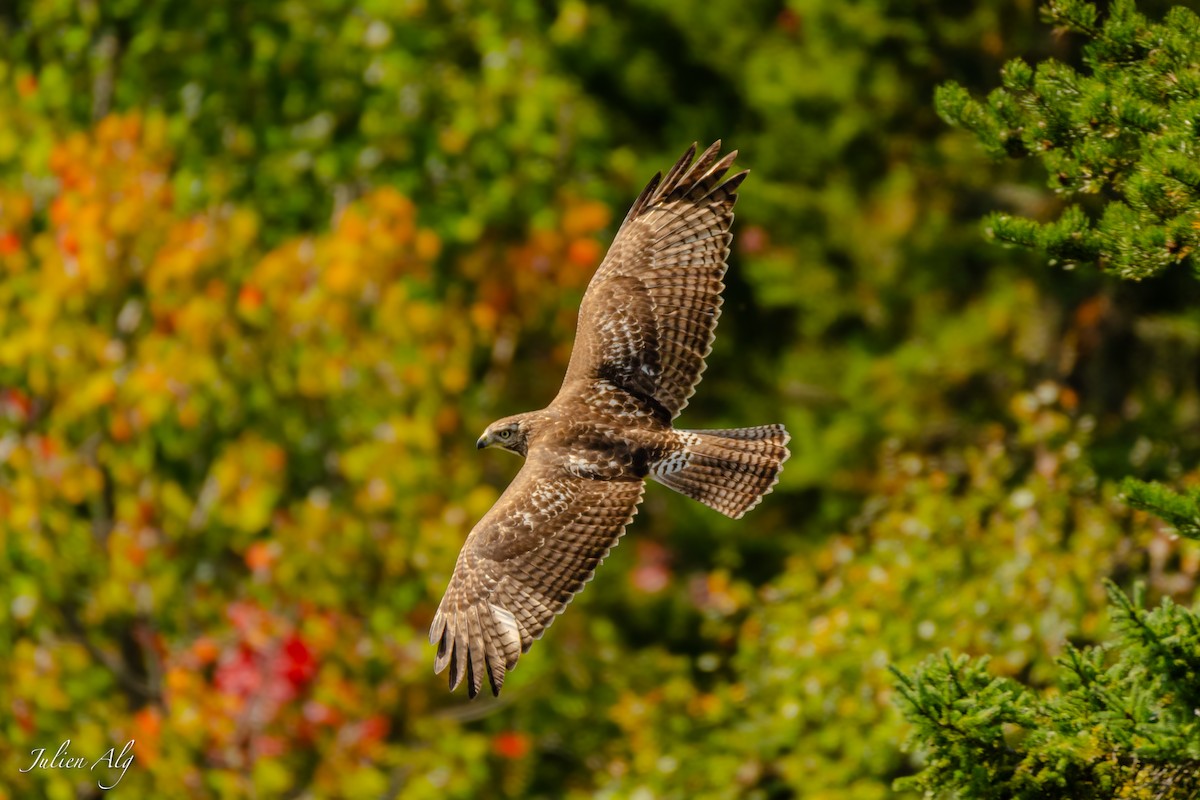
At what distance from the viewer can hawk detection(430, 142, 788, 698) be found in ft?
19.6

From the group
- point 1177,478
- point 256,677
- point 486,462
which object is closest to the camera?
point 1177,478

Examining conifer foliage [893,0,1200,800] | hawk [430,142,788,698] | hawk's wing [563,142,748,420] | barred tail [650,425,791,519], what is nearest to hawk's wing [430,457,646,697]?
hawk [430,142,788,698]

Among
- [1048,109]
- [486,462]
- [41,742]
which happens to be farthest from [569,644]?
[1048,109]

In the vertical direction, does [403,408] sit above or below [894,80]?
below

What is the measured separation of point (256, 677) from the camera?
34.4 ft

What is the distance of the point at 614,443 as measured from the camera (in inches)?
250

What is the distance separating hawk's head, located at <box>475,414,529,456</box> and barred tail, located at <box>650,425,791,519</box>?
0.48 m

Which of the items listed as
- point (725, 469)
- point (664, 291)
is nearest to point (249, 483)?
point (664, 291)

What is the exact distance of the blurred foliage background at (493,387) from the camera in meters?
9.09

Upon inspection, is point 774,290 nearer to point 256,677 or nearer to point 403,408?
point 403,408

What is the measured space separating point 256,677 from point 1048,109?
6.54 metres

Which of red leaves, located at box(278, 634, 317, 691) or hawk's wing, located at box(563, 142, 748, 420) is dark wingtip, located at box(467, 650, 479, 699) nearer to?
hawk's wing, located at box(563, 142, 748, 420)

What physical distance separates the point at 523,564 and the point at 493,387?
17.7 feet

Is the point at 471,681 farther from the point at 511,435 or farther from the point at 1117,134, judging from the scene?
the point at 1117,134
